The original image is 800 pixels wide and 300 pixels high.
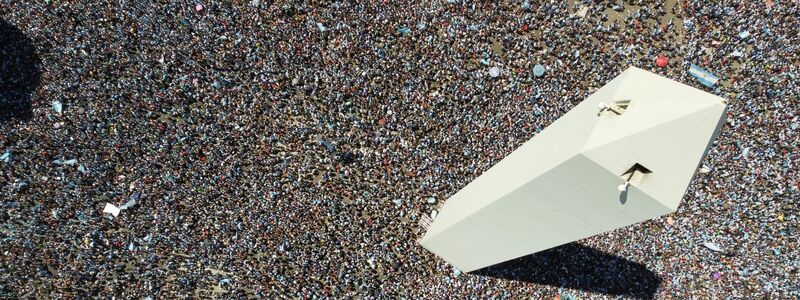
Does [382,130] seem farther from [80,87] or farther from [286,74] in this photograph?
[80,87]

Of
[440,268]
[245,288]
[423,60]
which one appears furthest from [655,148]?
[245,288]

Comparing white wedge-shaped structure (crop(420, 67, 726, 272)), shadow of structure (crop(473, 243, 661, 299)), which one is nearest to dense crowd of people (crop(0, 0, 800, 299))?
shadow of structure (crop(473, 243, 661, 299))

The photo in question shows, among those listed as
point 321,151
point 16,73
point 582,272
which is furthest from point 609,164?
point 16,73

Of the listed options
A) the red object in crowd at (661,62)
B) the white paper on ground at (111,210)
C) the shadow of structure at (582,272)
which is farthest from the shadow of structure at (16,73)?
the red object in crowd at (661,62)

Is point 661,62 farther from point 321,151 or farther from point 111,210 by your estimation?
point 111,210

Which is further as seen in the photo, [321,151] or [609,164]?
[321,151]

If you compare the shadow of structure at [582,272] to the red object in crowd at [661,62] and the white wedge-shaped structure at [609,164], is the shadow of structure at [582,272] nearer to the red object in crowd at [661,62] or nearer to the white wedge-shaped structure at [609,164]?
the white wedge-shaped structure at [609,164]

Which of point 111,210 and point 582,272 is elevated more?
point 582,272

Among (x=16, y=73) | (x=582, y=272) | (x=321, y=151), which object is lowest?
(x=582, y=272)

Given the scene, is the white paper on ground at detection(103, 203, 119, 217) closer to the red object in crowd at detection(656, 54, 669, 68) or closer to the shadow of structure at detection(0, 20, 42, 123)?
the shadow of structure at detection(0, 20, 42, 123)
